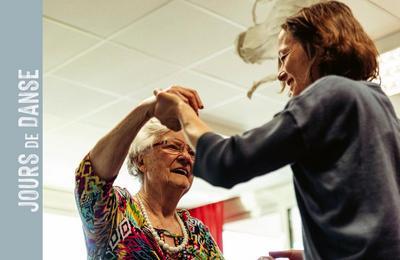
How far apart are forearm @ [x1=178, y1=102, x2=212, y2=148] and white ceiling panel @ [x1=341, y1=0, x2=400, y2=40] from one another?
2.22 m

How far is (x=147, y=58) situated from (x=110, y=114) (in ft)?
3.11

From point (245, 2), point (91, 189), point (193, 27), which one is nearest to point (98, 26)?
point (193, 27)

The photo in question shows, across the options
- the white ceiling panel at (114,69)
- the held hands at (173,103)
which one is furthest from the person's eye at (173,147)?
the white ceiling panel at (114,69)

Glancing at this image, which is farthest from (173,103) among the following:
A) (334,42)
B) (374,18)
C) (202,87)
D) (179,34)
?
(202,87)

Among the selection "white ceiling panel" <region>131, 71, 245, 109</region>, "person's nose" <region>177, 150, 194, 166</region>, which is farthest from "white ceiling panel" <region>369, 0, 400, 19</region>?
"person's nose" <region>177, 150, 194, 166</region>

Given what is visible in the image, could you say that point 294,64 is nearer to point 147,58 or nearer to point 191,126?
point 191,126

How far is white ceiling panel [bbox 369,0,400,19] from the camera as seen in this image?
333 centimetres

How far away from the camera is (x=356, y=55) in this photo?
1.31 metres

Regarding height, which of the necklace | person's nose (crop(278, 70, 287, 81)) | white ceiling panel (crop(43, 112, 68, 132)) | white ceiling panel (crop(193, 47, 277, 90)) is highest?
white ceiling panel (crop(193, 47, 277, 90))

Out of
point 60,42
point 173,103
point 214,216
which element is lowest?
point 214,216

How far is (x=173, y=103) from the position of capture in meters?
1.36

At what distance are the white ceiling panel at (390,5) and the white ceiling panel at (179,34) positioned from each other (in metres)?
0.71

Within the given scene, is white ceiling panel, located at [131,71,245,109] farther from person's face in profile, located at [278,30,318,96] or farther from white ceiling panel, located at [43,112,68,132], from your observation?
person's face in profile, located at [278,30,318,96]

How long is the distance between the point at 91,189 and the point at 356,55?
0.72m
